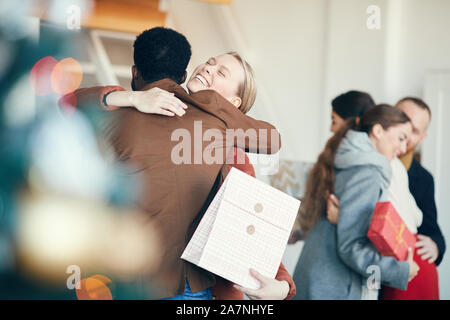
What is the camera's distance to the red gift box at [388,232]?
1078mm

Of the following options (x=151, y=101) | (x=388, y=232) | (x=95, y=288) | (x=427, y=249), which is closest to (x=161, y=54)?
(x=151, y=101)

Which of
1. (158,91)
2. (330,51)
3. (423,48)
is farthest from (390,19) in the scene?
(158,91)

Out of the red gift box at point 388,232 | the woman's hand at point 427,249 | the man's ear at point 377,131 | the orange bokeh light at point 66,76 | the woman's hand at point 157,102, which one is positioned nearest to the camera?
the woman's hand at point 157,102

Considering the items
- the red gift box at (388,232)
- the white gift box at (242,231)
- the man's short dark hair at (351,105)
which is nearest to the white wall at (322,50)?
the man's short dark hair at (351,105)

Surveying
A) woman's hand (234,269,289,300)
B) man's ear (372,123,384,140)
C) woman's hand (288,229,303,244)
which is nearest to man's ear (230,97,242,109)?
woman's hand (234,269,289,300)

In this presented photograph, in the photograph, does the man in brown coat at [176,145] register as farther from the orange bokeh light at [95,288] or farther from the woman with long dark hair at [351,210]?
the woman with long dark hair at [351,210]

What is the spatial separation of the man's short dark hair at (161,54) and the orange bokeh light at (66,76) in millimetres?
138

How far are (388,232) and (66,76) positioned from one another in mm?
733

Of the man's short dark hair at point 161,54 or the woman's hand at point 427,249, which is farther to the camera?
the woman's hand at point 427,249

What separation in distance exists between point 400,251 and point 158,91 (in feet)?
2.48

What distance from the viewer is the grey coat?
1.20 m

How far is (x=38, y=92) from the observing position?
2.53 ft

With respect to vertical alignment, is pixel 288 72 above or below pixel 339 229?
above

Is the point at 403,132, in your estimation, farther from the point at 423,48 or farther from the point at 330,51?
the point at 423,48
